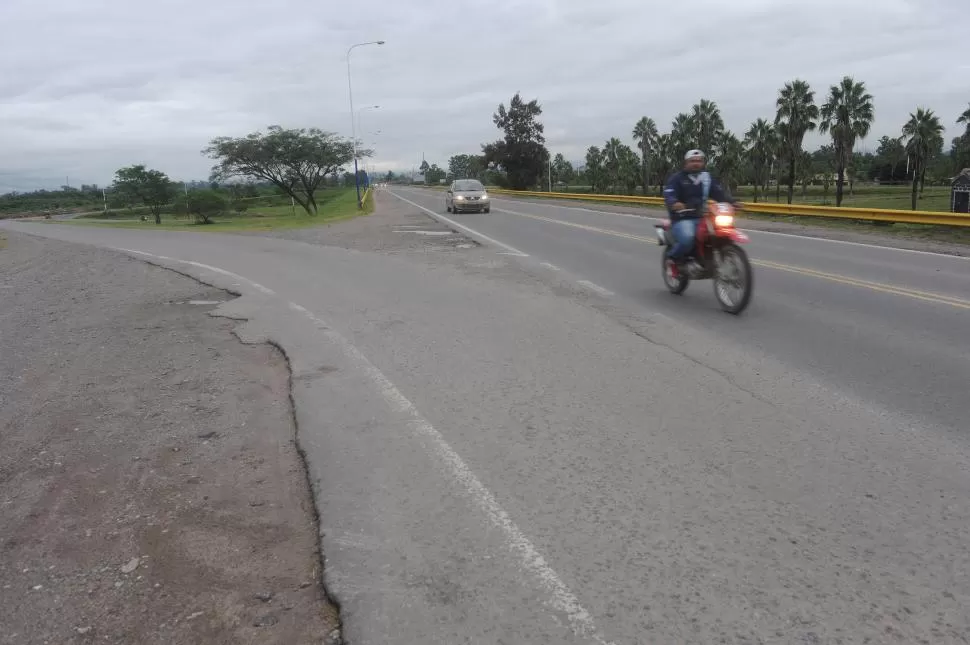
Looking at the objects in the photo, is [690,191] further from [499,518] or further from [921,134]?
[921,134]

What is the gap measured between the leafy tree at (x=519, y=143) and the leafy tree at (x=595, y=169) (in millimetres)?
24246

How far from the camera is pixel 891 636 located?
8.16 feet

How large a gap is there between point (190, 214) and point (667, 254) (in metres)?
84.1

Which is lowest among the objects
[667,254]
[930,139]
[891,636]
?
[891,636]

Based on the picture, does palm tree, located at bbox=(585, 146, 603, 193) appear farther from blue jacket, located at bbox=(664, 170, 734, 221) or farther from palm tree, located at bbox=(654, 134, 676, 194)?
blue jacket, located at bbox=(664, 170, 734, 221)

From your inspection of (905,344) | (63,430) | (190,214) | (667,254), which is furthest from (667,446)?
(190,214)

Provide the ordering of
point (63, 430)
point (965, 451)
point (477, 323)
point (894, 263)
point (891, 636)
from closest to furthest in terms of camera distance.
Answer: point (891, 636), point (965, 451), point (63, 430), point (477, 323), point (894, 263)

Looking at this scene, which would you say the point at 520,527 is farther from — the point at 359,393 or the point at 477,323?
the point at 477,323

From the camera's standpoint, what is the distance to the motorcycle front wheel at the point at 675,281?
9266 mm

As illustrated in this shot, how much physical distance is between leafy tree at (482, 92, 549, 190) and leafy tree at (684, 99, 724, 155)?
16052 mm

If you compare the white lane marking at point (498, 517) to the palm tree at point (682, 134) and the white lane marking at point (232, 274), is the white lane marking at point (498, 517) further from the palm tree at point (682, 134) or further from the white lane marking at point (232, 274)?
the palm tree at point (682, 134)

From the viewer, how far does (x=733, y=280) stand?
8086mm

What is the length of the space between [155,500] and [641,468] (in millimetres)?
2700

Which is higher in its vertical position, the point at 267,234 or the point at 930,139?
the point at 930,139
